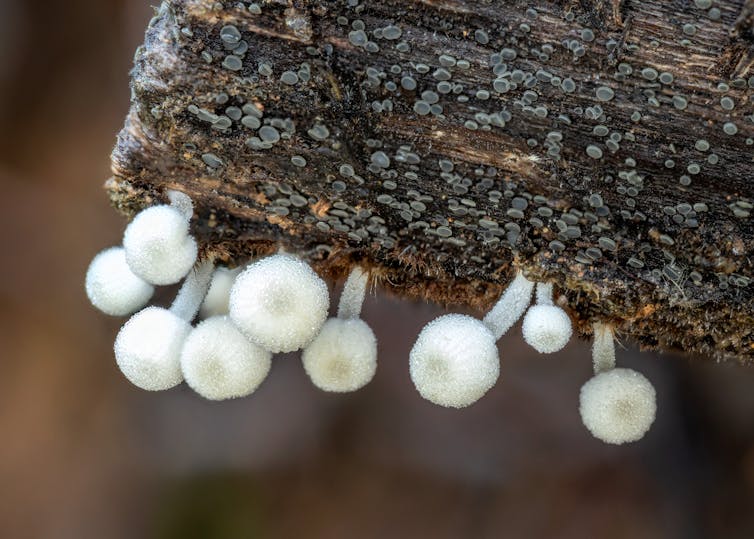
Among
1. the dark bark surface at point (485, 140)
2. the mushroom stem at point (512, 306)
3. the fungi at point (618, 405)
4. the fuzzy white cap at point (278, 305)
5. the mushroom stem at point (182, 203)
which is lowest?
the fungi at point (618, 405)

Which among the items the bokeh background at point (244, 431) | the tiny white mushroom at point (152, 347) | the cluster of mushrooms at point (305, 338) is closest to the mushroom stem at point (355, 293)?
the cluster of mushrooms at point (305, 338)

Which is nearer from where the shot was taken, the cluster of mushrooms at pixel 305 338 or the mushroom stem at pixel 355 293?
the cluster of mushrooms at pixel 305 338

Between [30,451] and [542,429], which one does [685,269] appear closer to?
[542,429]

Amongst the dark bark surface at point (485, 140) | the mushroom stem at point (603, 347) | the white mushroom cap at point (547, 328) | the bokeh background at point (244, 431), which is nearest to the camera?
the dark bark surface at point (485, 140)

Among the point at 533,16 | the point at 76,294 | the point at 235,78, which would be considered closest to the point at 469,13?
the point at 533,16

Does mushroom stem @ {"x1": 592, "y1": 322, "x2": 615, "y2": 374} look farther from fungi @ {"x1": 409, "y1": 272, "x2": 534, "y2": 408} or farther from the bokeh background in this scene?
the bokeh background

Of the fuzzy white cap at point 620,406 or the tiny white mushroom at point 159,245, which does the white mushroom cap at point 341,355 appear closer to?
the tiny white mushroom at point 159,245

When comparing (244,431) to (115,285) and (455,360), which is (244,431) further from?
(455,360)

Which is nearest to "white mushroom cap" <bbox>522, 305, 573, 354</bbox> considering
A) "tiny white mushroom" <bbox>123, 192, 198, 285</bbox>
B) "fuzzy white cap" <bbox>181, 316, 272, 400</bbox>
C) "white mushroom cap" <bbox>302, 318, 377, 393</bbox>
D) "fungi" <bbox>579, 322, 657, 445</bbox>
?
"fungi" <bbox>579, 322, 657, 445</bbox>
